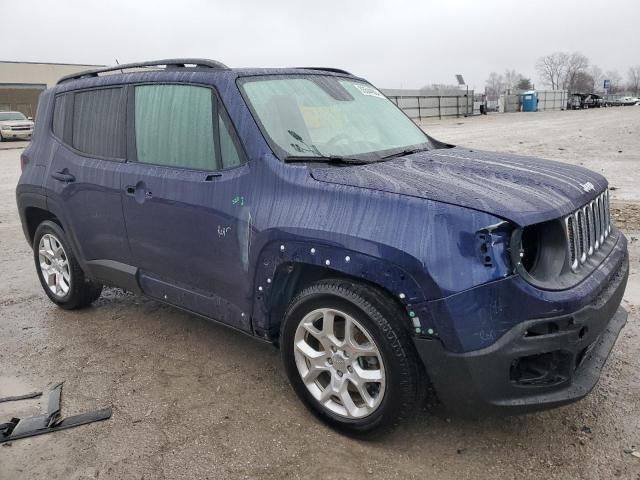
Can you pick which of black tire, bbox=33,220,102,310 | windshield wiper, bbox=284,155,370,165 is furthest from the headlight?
black tire, bbox=33,220,102,310

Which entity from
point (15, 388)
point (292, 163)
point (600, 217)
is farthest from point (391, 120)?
point (15, 388)

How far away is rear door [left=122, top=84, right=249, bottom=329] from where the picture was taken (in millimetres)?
3205

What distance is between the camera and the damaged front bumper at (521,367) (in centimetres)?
238

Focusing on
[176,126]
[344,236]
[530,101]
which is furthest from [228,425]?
[530,101]

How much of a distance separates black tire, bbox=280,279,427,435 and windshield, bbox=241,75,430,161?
0.83 metres

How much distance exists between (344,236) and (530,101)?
54777mm

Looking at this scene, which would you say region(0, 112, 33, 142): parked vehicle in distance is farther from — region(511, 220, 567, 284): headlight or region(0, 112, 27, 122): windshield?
region(511, 220, 567, 284): headlight

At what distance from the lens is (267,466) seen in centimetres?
271

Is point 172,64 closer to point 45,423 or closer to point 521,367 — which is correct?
point 45,423

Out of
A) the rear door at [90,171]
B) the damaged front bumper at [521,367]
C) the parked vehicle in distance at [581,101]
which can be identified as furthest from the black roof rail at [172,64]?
the parked vehicle in distance at [581,101]

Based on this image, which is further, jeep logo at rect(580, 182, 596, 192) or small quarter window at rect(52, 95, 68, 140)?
small quarter window at rect(52, 95, 68, 140)

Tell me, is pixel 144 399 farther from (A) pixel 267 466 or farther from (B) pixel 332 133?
(B) pixel 332 133

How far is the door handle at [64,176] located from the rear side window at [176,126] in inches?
31.5

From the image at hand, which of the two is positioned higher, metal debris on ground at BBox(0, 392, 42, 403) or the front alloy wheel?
the front alloy wheel
